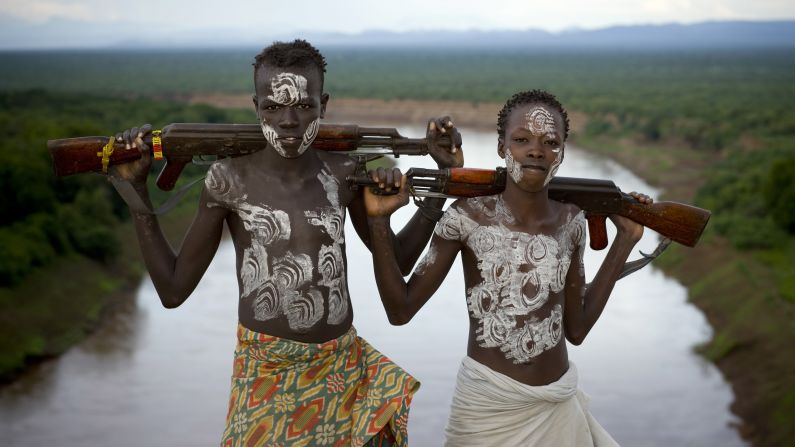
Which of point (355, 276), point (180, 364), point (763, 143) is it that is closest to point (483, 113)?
point (763, 143)

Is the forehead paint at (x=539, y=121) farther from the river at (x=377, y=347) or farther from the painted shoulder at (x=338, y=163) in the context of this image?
the river at (x=377, y=347)

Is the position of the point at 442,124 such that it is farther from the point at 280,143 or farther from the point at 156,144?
the point at 156,144

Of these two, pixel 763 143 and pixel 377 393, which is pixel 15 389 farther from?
pixel 763 143

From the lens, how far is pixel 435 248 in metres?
3.61

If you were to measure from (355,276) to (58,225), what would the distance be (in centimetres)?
544

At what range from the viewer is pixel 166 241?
11.4 ft

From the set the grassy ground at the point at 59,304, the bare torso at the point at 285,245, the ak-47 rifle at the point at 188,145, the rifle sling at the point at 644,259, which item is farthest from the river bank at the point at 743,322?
the grassy ground at the point at 59,304

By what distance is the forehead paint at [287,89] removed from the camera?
3.36 meters

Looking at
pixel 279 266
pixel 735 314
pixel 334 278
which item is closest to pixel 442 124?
pixel 334 278

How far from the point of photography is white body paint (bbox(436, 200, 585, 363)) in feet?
11.7

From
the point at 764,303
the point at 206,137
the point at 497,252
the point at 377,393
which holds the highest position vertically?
the point at 206,137

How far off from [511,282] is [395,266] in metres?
0.49

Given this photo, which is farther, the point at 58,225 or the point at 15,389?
the point at 58,225

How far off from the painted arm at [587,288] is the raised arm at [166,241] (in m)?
1.46
